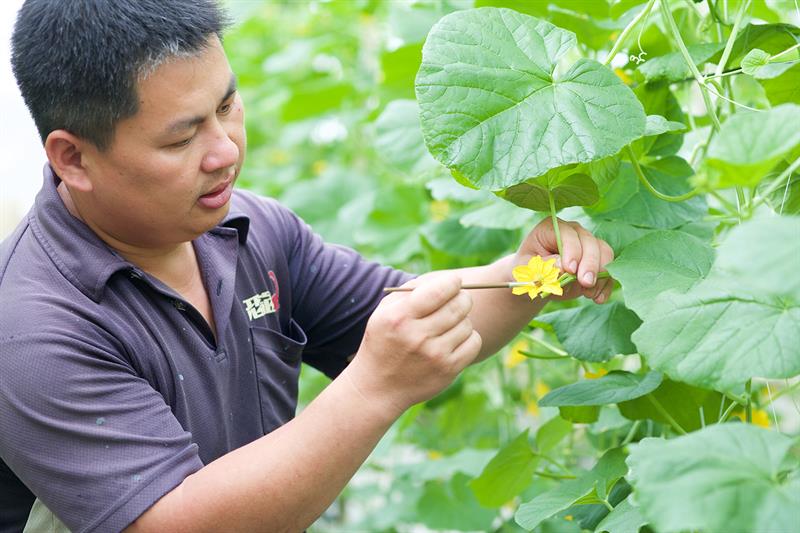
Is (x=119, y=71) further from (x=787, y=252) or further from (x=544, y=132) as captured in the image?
(x=787, y=252)

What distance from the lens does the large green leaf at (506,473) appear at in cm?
143

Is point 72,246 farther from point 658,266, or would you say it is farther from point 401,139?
point 401,139

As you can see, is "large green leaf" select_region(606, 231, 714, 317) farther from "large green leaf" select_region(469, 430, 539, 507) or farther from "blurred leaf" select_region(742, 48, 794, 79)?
"large green leaf" select_region(469, 430, 539, 507)

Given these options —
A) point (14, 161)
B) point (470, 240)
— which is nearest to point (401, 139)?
point (470, 240)

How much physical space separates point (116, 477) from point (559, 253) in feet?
1.64

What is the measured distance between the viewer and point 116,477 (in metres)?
1.01

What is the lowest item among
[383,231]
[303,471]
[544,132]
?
[383,231]

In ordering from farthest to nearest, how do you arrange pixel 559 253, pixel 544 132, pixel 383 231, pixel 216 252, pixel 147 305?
pixel 383 231 < pixel 216 252 < pixel 147 305 < pixel 559 253 < pixel 544 132

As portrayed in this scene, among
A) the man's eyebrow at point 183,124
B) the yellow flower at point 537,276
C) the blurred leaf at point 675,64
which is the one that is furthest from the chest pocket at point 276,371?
the blurred leaf at point 675,64

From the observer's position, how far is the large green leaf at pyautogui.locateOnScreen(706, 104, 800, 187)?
74 centimetres

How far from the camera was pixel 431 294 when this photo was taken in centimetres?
98

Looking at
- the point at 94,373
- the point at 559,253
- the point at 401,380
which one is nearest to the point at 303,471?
the point at 401,380

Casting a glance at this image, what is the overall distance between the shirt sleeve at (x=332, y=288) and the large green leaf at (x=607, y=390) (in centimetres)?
36

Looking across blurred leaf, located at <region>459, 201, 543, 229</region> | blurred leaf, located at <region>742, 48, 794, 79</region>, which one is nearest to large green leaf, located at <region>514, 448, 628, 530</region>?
blurred leaf, located at <region>459, 201, 543, 229</region>
